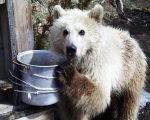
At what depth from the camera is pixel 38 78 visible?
154 inches

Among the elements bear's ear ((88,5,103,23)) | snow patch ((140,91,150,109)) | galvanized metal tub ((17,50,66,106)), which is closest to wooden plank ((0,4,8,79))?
galvanized metal tub ((17,50,66,106))

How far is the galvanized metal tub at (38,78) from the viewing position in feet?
12.7

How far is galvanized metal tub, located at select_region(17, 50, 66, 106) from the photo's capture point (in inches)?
153

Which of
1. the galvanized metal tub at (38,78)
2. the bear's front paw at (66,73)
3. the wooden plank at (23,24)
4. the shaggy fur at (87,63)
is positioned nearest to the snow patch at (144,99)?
the shaggy fur at (87,63)

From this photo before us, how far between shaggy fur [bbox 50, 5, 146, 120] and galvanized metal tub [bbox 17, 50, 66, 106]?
98mm

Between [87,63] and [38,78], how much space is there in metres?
0.53

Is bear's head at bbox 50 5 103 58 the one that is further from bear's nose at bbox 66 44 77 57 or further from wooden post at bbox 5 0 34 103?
wooden post at bbox 5 0 34 103

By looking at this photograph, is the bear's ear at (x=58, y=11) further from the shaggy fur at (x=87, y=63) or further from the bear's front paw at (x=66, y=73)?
the bear's front paw at (x=66, y=73)

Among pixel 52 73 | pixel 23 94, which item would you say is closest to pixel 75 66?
pixel 52 73

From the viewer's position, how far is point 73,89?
3922mm

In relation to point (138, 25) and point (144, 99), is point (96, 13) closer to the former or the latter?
point (144, 99)

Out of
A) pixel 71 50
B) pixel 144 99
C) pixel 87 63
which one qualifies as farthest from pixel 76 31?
pixel 144 99

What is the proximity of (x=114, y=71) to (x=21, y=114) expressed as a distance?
1.06 metres

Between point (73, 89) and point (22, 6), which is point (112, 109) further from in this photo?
point (22, 6)
